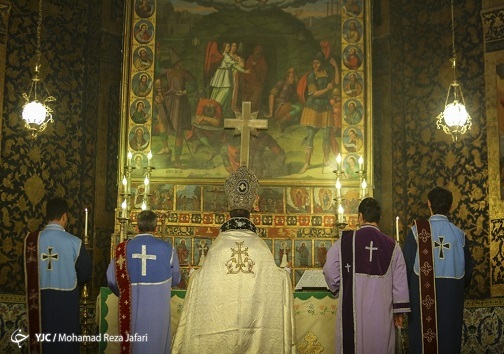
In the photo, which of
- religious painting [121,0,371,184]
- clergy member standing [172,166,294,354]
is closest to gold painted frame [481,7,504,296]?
religious painting [121,0,371,184]

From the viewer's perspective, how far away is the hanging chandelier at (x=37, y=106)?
1109cm

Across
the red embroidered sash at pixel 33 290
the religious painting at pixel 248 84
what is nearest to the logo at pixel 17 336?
the religious painting at pixel 248 84

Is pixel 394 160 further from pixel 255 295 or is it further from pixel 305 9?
pixel 255 295

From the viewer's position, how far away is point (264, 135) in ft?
43.0

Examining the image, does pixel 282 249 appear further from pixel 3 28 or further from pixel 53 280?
pixel 3 28

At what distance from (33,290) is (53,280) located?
9.1 inches

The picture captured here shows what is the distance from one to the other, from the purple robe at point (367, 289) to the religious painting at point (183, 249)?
4.58m

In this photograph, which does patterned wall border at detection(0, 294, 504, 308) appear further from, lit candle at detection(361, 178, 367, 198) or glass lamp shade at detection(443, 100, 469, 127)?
glass lamp shade at detection(443, 100, 469, 127)

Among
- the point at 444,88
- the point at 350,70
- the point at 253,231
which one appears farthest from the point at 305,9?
the point at 253,231

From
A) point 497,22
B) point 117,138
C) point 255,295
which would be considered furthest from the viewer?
point 117,138

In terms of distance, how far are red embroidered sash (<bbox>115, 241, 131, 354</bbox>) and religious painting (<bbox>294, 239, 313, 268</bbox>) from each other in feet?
15.0

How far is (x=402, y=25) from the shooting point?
1367 centimetres

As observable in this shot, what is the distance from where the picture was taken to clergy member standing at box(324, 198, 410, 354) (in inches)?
319

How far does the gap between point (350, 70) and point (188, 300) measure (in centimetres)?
630
